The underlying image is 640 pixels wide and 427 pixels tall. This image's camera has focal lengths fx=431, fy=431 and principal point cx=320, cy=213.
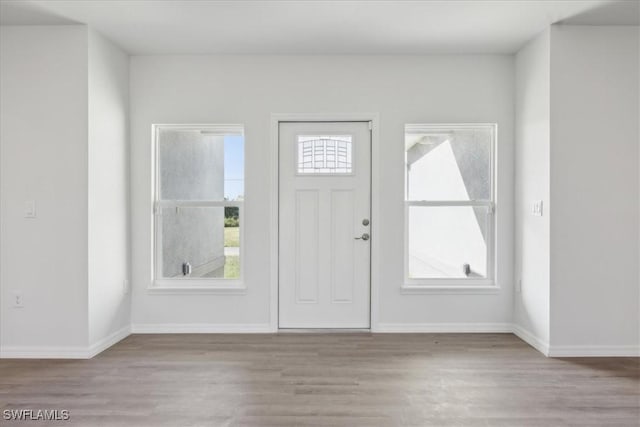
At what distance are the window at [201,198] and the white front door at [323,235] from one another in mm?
471

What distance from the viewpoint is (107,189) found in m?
3.72

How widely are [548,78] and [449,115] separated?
88 cm

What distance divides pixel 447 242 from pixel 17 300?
3791mm

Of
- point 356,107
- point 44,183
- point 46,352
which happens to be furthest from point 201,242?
point 356,107

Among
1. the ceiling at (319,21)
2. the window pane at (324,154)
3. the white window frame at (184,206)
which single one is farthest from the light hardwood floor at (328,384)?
the ceiling at (319,21)

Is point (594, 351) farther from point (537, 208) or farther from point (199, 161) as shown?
point (199, 161)

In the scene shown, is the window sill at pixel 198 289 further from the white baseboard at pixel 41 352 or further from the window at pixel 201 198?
the white baseboard at pixel 41 352

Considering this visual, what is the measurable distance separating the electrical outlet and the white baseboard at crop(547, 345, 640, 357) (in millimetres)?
4287

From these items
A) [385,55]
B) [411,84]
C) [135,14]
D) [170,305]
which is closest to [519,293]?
[411,84]

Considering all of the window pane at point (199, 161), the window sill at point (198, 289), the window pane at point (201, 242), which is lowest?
the window sill at point (198, 289)

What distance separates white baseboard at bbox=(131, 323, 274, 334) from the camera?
163 inches

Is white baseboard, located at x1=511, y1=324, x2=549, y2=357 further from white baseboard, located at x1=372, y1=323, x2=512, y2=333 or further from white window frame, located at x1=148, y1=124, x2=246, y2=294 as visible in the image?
white window frame, located at x1=148, y1=124, x2=246, y2=294

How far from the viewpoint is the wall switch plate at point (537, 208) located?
11.9 ft

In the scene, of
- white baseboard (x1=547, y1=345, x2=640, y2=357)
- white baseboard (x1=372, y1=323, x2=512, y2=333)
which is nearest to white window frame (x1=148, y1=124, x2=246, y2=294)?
white baseboard (x1=372, y1=323, x2=512, y2=333)
